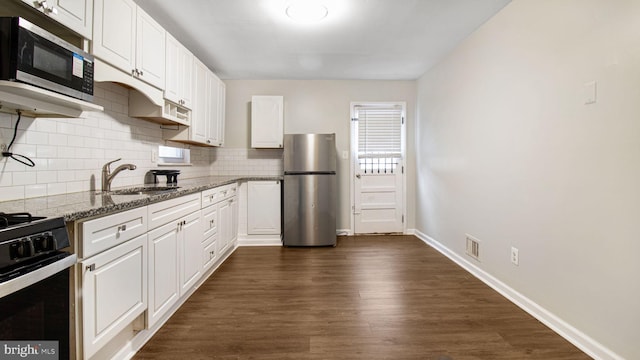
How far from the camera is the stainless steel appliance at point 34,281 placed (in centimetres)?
81

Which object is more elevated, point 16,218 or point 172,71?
point 172,71

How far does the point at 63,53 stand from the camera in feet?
4.24

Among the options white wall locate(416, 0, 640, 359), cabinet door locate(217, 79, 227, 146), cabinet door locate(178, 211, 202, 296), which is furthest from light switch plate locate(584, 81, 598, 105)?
cabinet door locate(217, 79, 227, 146)

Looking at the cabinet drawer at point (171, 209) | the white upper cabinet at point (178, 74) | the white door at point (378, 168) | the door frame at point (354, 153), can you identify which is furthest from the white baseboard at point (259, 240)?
the white upper cabinet at point (178, 74)

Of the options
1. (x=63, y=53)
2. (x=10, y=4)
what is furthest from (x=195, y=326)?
(x=10, y=4)

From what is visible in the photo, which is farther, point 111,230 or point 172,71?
point 172,71

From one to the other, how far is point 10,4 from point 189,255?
68.6 inches

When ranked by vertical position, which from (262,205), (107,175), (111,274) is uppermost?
(107,175)

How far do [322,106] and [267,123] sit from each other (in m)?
0.92

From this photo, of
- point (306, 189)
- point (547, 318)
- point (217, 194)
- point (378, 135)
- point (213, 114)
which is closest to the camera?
point (547, 318)

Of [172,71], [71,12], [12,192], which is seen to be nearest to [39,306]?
[12,192]

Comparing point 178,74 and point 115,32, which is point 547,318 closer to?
point 115,32

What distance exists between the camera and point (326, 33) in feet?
9.07

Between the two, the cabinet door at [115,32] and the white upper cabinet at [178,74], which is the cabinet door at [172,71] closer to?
the white upper cabinet at [178,74]
